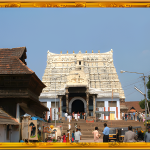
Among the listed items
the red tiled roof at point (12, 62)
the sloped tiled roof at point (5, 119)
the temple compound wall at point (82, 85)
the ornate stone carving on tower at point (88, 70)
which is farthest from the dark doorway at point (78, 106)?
the sloped tiled roof at point (5, 119)

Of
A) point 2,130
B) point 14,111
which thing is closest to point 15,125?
point 14,111

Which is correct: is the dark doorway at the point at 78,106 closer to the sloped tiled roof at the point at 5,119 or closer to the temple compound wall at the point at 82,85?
the temple compound wall at the point at 82,85

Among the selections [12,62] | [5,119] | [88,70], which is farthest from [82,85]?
[5,119]

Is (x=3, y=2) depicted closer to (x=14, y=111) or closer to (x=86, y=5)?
(x=86, y=5)

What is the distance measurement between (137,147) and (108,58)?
2129 inches

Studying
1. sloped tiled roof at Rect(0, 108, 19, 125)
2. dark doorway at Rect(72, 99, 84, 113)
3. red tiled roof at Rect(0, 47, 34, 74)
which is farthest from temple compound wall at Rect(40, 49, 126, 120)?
sloped tiled roof at Rect(0, 108, 19, 125)

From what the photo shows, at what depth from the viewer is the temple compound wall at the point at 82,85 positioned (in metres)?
41.3

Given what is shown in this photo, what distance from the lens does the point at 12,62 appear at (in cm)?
1898

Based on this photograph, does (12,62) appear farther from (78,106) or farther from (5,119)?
(78,106)

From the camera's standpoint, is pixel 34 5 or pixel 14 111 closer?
pixel 34 5

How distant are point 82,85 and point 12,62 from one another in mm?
22222

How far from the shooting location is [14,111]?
18.0 meters

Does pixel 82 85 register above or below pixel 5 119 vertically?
above

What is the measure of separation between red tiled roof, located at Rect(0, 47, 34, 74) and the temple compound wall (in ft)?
54.1
